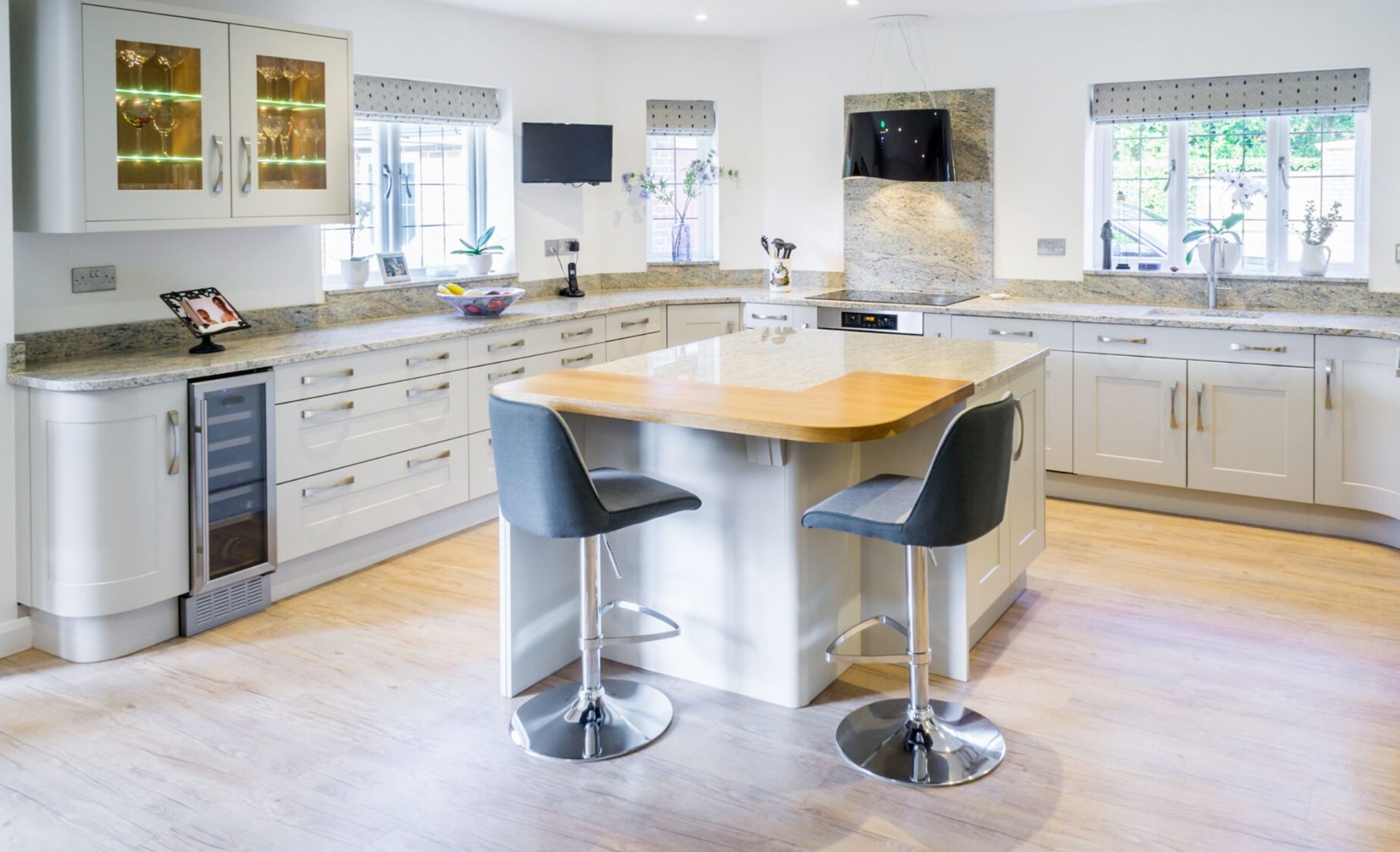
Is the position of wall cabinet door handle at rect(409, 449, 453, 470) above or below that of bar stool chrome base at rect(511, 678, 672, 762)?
above

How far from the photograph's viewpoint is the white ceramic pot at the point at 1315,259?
5188 mm

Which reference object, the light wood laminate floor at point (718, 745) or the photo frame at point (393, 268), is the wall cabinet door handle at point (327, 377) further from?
the photo frame at point (393, 268)

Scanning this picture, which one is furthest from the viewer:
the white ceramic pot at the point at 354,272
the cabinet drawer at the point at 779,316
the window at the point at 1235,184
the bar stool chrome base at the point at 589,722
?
the cabinet drawer at the point at 779,316

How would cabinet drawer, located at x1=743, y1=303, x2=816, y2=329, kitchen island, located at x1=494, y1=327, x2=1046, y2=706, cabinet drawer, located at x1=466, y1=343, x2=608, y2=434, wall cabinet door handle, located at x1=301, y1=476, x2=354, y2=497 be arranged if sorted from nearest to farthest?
kitchen island, located at x1=494, y1=327, x2=1046, y2=706, wall cabinet door handle, located at x1=301, y1=476, x2=354, y2=497, cabinet drawer, located at x1=466, y1=343, x2=608, y2=434, cabinet drawer, located at x1=743, y1=303, x2=816, y2=329

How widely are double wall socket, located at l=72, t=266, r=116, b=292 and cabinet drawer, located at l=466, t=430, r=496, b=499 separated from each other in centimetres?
153

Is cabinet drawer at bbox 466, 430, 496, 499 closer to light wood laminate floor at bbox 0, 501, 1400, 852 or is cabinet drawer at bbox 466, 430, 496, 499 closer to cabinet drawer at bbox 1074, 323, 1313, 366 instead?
light wood laminate floor at bbox 0, 501, 1400, 852

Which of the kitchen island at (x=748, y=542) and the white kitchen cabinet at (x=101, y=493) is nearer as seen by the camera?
the kitchen island at (x=748, y=542)

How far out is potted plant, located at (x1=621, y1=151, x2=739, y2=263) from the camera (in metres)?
6.47

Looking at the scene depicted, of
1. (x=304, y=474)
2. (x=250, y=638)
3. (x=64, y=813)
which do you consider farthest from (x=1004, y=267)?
(x=64, y=813)

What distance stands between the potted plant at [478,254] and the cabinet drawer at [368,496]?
1.27 meters

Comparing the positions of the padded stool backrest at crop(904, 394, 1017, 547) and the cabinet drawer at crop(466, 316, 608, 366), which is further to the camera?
the cabinet drawer at crop(466, 316, 608, 366)

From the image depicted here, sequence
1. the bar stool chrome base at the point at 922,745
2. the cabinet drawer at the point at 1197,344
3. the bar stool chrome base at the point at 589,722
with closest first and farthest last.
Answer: the bar stool chrome base at the point at 922,745, the bar stool chrome base at the point at 589,722, the cabinet drawer at the point at 1197,344

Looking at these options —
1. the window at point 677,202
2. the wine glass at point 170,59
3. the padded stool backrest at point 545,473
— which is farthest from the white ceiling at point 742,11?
the padded stool backrest at point 545,473

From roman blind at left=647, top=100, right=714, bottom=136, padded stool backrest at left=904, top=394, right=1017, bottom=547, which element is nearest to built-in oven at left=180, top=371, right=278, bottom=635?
padded stool backrest at left=904, top=394, right=1017, bottom=547
